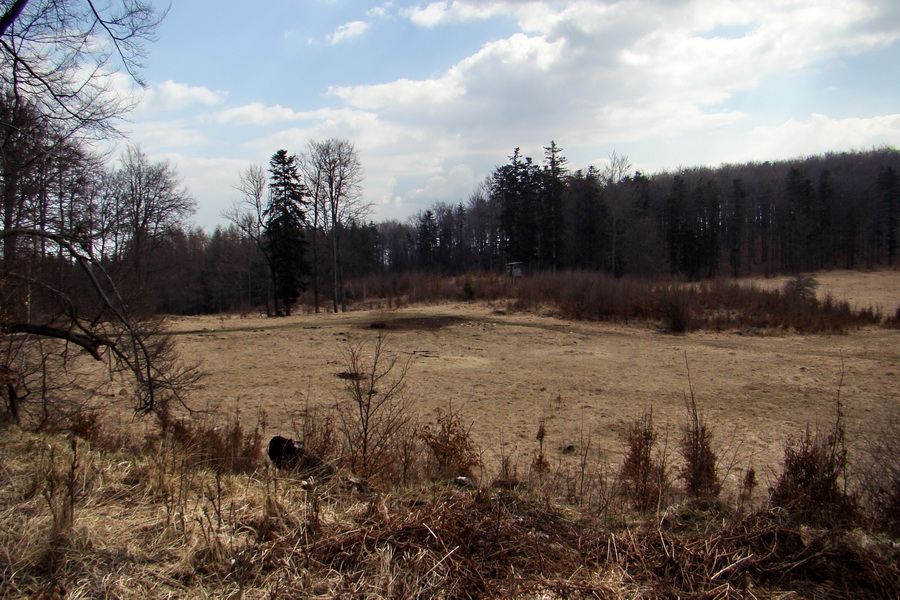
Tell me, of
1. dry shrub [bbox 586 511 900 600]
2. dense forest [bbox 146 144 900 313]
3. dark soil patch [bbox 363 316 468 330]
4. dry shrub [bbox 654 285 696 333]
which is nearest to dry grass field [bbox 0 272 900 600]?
dry shrub [bbox 586 511 900 600]

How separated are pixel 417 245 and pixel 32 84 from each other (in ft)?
270

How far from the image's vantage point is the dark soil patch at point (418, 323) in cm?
2261

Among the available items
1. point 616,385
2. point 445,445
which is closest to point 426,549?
point 445,445

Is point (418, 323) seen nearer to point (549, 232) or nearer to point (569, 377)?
point (569, 377)

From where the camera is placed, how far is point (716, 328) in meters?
23.2

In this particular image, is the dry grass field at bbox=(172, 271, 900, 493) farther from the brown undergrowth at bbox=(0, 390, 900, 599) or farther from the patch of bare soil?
the brown undergrowth at bbox=(0, 390, 900, 599)

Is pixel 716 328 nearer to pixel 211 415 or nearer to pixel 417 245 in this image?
pixel 211 415

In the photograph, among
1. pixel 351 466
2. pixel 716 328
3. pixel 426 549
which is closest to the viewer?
pixel 426 549

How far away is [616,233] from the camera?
55.7 metres

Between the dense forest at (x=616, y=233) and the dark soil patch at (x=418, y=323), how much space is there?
2051 centimetres

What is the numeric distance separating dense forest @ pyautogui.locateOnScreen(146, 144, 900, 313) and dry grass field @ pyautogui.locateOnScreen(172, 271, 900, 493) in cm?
2453

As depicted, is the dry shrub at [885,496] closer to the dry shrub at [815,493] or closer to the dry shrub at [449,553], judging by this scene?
the dry shrub at [815,493]

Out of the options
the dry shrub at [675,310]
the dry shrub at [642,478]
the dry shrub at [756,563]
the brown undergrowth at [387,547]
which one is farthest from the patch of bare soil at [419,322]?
the dry shrub at [756,563]

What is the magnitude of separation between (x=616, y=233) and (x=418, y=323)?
1531 inches
